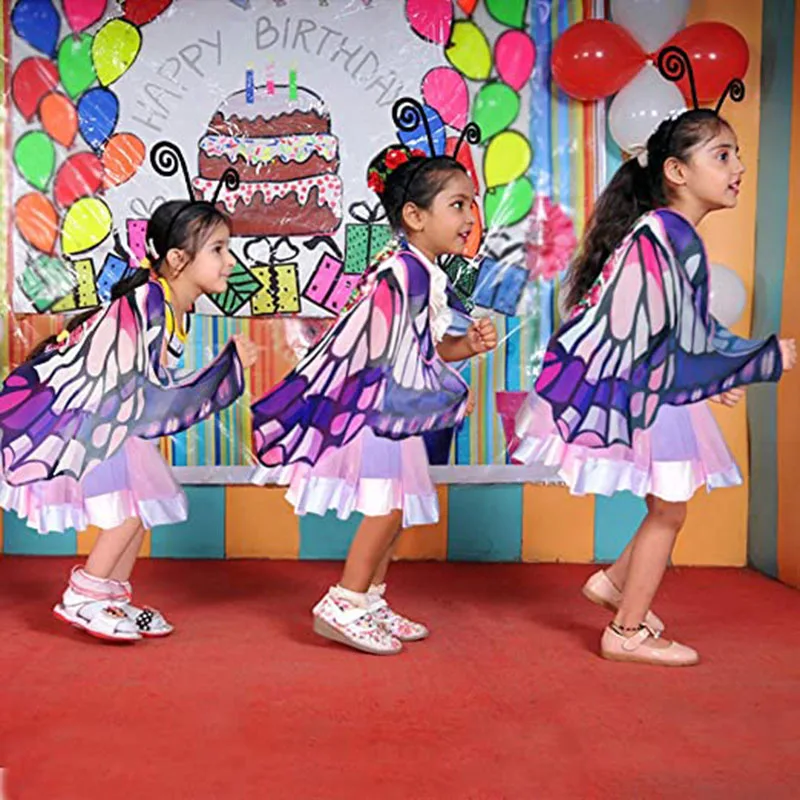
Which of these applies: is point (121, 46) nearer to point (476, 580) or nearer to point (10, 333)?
point (10, 333)

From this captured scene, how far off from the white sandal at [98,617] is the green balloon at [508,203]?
5.78 ft

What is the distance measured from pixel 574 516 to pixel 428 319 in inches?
53.1

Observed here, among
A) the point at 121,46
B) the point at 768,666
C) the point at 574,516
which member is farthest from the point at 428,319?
the point at 121,46

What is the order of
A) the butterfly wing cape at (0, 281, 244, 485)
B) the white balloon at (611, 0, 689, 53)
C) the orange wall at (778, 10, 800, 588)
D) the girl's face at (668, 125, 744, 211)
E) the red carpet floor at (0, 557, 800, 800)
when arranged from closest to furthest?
the red carpet floor at (0, 557, 800, 800) < the girl's face at (668, 125, 744, 211) < the butterfly wing cape at (0, 281, 244, 485) < the orange wall at (778, 10, 800, 588) < the white balloon at (611, 0, 689, 53)

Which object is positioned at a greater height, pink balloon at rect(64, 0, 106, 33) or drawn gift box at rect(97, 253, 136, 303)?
pink balloon at rect(64, 0, 106, 33)

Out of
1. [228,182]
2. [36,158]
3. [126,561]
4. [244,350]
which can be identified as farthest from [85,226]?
[126,561]

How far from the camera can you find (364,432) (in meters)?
2.84

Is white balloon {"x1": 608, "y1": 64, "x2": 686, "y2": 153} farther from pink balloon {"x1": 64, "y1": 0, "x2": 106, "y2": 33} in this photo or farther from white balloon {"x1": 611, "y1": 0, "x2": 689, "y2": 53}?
pink balloon {"x1": 64, "y1": 0, "x2": 106, "y2": 33}

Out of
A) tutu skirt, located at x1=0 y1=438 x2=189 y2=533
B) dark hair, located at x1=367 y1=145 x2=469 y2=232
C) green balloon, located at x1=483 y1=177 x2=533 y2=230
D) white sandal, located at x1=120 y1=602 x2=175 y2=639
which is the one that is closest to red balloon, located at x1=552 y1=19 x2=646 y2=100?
green balloon, located at x1=483 y1=177 x2=533 y2=230

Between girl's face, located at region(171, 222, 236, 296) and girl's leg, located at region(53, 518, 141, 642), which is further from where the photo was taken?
girl's face, located at region(171, 222, 236, 296)

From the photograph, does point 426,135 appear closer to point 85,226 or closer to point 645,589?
point 85,226

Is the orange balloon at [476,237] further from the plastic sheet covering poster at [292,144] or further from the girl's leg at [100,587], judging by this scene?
the girl's leg at [100,587]

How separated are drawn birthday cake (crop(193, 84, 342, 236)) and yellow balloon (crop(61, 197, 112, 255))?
33cm

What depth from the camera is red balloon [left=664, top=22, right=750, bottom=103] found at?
3650 millimetres
